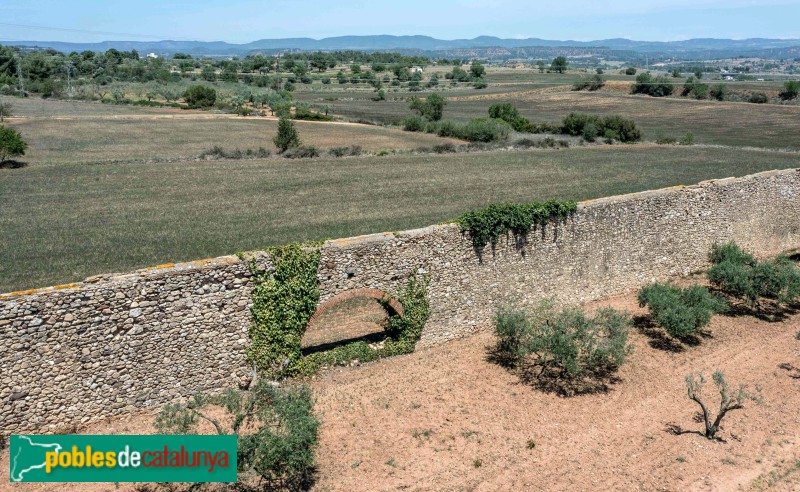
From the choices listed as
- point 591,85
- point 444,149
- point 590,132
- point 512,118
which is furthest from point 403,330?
point 591,85

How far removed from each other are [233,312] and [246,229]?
45.1 ft

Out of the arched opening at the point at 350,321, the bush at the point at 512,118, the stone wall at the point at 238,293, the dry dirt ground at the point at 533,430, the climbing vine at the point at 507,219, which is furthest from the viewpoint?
the bush at the point at 512,118

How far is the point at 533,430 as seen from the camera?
12.2m

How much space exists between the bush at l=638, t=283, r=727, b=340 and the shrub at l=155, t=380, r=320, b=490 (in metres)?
10.5

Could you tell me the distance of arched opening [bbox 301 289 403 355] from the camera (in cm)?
1455

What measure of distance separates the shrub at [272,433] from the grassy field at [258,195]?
39.3 feet

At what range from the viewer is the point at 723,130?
65.6 metres

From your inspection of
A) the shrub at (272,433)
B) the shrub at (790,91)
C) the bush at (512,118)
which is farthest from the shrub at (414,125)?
the shrub at (790,91)

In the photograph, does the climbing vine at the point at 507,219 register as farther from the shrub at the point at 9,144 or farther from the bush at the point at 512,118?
the bush at the point at 512,118

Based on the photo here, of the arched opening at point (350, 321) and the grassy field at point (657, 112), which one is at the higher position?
the grassy field at point (657, 112)

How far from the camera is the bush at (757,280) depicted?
18453mm

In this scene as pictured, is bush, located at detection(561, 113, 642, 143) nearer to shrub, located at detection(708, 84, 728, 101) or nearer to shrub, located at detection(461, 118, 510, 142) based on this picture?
shrub, located at detection(461, 118, 510, 142)

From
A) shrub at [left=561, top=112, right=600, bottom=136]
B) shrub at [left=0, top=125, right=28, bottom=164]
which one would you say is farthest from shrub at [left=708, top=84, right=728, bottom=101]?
shrub at [left=0, top=125, right=28, bottom=164]

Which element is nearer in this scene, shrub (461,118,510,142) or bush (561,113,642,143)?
shrub (461,118,510,142)
